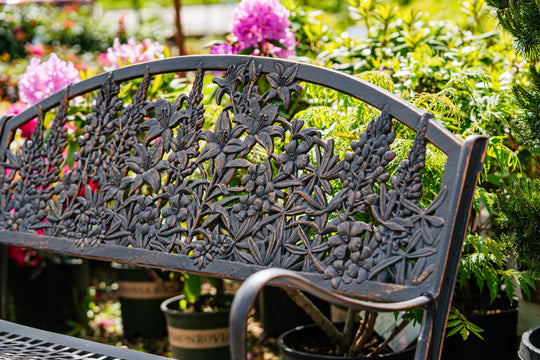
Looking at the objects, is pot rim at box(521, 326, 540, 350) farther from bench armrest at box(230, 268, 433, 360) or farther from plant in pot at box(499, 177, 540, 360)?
bench armrest at box(230, 268, 433, 360)

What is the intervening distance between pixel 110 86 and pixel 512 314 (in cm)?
159

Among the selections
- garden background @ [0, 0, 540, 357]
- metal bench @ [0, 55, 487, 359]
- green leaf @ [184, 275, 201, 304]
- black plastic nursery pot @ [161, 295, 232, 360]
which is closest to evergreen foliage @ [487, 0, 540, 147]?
garden background @ [0, 0, 540, 357]

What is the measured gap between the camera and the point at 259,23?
243cm

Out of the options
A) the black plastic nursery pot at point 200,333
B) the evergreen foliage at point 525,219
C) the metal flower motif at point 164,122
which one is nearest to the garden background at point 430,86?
the evergreen foliage at point 525,219

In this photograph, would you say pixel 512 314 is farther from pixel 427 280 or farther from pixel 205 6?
pixel 205 6

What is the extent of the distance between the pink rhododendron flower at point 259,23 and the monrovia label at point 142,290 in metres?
1.52

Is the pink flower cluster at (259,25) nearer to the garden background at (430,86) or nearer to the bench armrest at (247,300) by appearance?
the garden background at (430,86)

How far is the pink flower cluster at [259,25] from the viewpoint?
2404 millimetres

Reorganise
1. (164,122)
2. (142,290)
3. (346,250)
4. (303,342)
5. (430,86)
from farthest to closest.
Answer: (142,290) < (430,86) < (303,342) < (164,122) < (346,250)

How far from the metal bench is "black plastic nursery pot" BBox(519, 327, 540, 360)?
0.67 ft

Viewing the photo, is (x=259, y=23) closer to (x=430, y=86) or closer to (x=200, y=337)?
(x=430, y=86)

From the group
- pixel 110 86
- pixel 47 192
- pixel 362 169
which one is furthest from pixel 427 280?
pixel 47 192

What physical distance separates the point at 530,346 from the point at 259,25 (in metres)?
1.58

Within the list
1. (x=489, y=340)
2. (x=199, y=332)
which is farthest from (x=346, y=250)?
(x=199, y=332)
